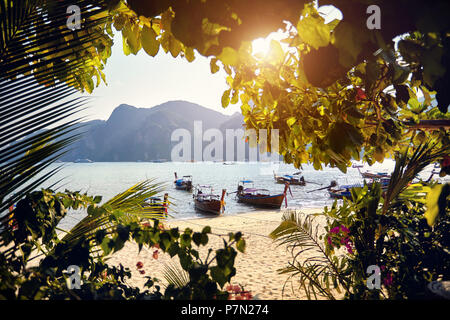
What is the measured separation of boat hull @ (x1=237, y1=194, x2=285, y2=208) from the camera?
1094 inches

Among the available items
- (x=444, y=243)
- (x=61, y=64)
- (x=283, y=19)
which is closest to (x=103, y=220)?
(x=61, y=64)

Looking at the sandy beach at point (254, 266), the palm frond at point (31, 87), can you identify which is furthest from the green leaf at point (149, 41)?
the sandy beach at point (254, 266)

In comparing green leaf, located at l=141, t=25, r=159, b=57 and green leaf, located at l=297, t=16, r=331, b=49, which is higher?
green leaf, located at l=141, t=25, r=159, b=57

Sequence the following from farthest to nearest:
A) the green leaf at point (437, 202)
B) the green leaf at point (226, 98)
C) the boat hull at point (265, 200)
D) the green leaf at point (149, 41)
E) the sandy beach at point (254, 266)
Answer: the boat hull at point (265, 200)
the sandy beach at point (254, 266)
the green leaf at point (226, 98)
the green leaf at point (149, 41)
the green leaf at point (437, 202)

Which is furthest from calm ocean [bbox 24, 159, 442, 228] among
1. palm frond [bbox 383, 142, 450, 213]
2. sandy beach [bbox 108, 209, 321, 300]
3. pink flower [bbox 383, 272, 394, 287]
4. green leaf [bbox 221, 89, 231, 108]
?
sandy beach [bbox 108, 209, 321, 300]

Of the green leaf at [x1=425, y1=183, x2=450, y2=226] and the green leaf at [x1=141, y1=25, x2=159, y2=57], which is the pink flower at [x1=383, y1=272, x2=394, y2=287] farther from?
the green leaf at [x1=141, y1=25, x2=159, y2=57]

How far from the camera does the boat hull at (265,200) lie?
1094 inches

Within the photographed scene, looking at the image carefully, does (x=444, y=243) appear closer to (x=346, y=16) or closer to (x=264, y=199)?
(x=346, y=16)

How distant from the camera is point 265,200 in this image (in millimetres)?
29062

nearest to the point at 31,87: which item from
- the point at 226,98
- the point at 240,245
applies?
the point at 226,98

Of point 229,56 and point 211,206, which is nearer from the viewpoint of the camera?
point 229,56

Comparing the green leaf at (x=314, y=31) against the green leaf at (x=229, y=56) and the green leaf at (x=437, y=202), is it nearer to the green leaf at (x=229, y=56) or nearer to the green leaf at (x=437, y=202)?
the green leaf at (x=229, y=56)

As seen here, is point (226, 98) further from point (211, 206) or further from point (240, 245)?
point (211, 206)

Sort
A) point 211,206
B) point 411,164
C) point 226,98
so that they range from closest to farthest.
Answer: point 226,98
point 411,164
point 211,206
